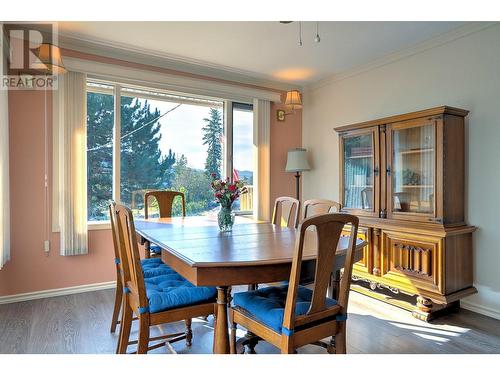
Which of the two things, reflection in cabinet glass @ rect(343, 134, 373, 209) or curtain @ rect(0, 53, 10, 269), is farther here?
reflection in cabinet glass @ rect(343, 134, 373, 209)

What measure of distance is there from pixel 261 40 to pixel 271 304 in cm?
252

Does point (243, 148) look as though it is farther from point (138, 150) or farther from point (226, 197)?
point (226, 197)

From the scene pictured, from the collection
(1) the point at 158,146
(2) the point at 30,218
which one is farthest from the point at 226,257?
(1) the point at 158,146

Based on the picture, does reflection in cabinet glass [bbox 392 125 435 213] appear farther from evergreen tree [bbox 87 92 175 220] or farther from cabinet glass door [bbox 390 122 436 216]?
evergreen tree [bbox 87 92 175 220]

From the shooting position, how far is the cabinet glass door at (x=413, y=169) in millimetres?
2812

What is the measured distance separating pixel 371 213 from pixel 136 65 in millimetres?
2878

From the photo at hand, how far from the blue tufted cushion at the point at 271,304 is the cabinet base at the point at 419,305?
139 cm

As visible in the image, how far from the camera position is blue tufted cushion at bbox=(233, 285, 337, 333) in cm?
154

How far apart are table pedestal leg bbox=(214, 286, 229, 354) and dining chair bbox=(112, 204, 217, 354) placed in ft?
0.66

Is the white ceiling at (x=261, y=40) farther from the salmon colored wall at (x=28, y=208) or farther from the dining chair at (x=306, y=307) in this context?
the dining chair at (x=306, y=307)

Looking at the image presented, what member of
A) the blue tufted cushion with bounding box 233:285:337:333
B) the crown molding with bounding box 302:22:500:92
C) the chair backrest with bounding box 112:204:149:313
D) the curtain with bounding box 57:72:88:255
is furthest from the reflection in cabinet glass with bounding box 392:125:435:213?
the curtain with bounding box 57:72:88:255

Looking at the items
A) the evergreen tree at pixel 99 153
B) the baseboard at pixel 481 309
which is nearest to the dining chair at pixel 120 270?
the evergreen tree at pixel 99 153
